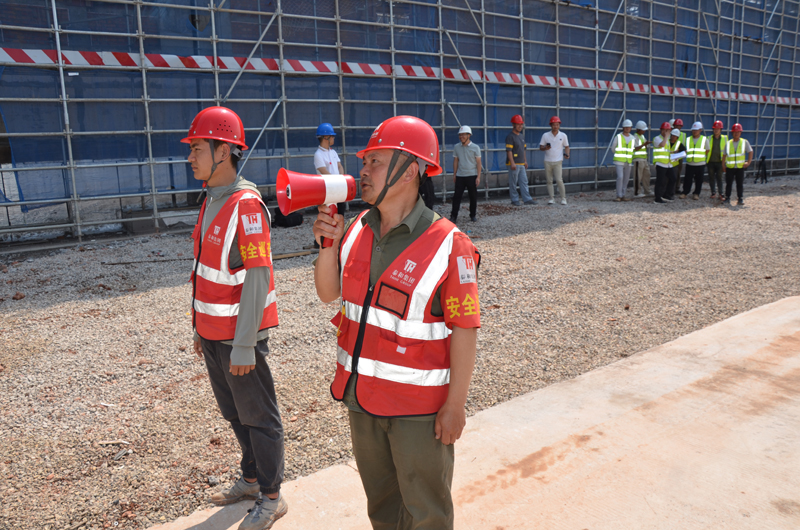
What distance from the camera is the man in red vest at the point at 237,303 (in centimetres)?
273

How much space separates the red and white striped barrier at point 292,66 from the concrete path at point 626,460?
29.8 feet

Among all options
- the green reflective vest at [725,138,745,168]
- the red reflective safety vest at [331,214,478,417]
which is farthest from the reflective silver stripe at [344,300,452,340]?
the green reflective vest at [725,138,745,168]

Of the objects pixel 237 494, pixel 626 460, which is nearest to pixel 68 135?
pixel 237 494

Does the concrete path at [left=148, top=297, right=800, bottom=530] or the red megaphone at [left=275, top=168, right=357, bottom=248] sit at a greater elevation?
the red megaphone at [left=275, top=168, right=357, bottom=248]

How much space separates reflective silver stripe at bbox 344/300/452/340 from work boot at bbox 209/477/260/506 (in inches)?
57.6

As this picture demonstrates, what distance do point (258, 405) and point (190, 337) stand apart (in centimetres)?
294

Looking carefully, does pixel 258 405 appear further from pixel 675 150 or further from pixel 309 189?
pixel 675 150

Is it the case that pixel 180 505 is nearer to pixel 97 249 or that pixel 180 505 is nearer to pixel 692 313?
pixel 692 313

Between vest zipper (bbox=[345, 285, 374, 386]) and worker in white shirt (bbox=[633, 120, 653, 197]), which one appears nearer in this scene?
A: vest zipper (bbox=[345, 285, 374, 386])

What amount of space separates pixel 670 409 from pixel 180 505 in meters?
3.05

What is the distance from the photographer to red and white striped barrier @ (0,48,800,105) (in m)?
9.34

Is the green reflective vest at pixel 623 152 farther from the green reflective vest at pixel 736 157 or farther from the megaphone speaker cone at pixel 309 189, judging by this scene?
the megaphone speaker cone at pixel 309 189

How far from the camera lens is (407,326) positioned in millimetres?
2066

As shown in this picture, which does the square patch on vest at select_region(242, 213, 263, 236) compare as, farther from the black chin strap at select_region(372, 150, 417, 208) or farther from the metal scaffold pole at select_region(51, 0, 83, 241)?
the metal scaffold pole at select_region(51, 0, 83, 241)
